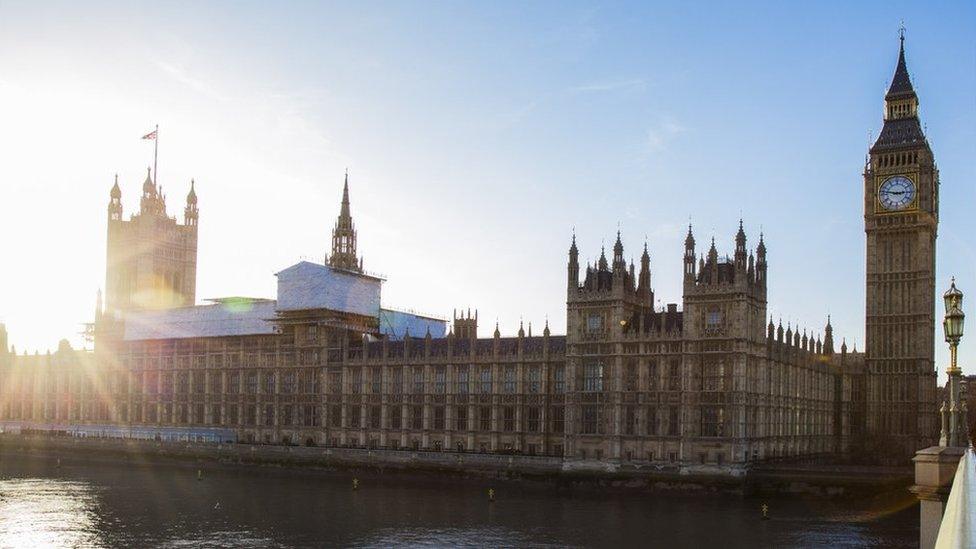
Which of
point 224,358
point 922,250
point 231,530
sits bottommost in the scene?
point 231,530

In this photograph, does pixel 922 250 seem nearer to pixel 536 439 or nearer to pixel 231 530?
pixel 536 439

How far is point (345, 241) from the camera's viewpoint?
7279 inches

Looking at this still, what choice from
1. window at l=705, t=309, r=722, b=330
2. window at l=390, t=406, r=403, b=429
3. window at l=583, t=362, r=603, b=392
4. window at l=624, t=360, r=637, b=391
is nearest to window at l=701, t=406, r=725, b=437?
window at l=705, t=309, r=722, b=330

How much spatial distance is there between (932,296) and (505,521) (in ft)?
249

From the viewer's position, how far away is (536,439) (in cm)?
12712

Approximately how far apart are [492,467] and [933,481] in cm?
9306

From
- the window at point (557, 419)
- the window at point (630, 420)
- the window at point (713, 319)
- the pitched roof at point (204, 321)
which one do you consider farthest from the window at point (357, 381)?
the window at point (713, 319)

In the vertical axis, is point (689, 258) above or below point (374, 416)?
above

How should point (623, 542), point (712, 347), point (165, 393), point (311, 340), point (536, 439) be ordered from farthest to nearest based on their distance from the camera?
point (165, 393) → point (311, 340) → point (536, 439) → point (712, 347) → point (623, 542)

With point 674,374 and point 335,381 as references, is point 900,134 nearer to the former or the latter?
point 674,374

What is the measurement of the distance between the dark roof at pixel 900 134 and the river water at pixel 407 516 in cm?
5572

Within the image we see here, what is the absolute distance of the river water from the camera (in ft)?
252

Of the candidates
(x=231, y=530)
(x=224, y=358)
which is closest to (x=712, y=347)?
(x=231, y=530)

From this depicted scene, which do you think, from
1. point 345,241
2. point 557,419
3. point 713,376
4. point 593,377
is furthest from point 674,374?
point 345,241
